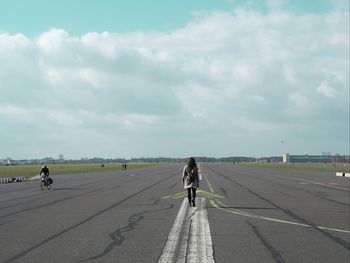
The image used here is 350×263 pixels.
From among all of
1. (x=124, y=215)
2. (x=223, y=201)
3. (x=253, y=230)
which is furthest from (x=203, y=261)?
(x=223, y=201)

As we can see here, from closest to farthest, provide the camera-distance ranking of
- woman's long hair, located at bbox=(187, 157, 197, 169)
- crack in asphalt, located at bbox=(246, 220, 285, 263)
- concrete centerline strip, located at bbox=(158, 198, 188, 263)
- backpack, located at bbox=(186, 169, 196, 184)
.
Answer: concrete centerline strip, located at bbox=(158, 198, 188, 263)
crack in asphalt, located at bbox=(246, 220, 285, 263)
woman's long hair, located at bbox=(187, 157, 197, 169)
backpack, located at bbox=(186, 169, 196, 184)

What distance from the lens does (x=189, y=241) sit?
1005 cm

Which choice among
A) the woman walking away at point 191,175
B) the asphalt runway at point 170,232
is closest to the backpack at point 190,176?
the woman walking away at point 191,175

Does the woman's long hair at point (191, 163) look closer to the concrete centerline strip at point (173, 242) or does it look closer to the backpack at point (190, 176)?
the backpack at point (190, 176)

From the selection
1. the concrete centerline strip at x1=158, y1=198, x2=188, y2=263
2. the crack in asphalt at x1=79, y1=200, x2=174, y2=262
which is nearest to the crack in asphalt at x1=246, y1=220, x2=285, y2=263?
the concrete centerline strip at x1=158, y1=198, x2=188, y2=263

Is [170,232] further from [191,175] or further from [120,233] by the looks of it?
[191,175]

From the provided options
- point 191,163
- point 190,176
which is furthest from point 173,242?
point 190,176

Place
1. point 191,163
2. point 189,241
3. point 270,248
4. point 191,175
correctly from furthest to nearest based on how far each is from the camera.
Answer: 1. point 191,175
2. point 191,163
3. point 189,241
4. point 270,248

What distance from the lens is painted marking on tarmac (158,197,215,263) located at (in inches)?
329

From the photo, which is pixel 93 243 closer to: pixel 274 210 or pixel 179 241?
pixel 179 241

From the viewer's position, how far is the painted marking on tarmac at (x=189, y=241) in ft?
27.4

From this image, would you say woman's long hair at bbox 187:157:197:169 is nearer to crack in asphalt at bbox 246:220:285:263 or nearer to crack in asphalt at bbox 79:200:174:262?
crack in asphalt at bbox 79:200:174:262

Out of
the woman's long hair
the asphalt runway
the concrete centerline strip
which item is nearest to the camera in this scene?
the concrete centerline strip

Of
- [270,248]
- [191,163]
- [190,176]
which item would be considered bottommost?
[270,248]
